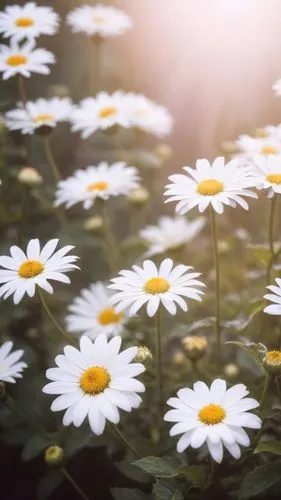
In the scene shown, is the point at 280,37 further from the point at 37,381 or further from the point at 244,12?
the point at 37,381

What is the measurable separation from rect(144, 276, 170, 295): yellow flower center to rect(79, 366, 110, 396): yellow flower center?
0.16 metres

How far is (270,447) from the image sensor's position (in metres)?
1.05

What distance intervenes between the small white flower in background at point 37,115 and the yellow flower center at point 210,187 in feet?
1.73

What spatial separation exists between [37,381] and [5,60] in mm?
723

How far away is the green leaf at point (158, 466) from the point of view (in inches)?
42.8

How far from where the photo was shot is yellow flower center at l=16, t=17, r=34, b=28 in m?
1.64

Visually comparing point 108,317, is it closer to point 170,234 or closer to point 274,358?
point 170,234

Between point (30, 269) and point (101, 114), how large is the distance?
26.6 inches

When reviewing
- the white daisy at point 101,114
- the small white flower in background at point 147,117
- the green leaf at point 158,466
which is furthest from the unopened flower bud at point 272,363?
the small white flower in background at point 147,117

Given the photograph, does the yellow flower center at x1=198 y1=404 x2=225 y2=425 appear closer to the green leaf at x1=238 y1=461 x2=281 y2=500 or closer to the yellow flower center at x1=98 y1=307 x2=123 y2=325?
the green leaf at x1=238 y1=461 x2=281 y2=500

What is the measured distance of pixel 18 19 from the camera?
1656mm

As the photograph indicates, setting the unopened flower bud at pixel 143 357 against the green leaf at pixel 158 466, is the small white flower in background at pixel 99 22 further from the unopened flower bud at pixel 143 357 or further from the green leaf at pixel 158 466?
the green leaf at pixel 158 466

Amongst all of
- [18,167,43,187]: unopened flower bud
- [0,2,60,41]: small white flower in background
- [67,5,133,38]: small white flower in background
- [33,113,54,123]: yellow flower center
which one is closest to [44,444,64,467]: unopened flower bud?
[18,167,43,187]: unopened flower bud

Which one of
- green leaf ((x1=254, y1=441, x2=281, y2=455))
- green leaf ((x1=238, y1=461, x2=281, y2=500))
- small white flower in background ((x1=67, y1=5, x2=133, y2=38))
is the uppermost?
small white flower in background ((x1=67, y1=5, x2=133, y2=38))
